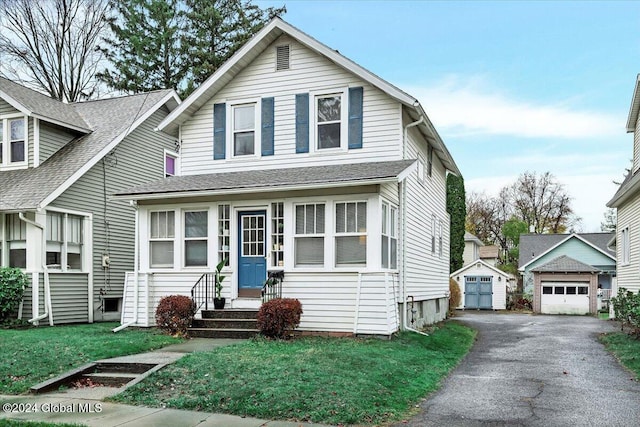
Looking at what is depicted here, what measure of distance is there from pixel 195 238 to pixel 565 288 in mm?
23179

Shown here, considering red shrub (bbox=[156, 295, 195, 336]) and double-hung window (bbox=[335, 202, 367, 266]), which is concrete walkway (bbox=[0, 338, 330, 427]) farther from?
double-hung window (bbox=[335, 202, 367, 266])

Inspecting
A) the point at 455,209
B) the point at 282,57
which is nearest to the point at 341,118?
the point at 282,57

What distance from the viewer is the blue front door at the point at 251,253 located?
14.0 metres

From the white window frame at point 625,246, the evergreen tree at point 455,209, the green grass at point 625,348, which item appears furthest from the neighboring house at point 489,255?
the green grass at point 625,348

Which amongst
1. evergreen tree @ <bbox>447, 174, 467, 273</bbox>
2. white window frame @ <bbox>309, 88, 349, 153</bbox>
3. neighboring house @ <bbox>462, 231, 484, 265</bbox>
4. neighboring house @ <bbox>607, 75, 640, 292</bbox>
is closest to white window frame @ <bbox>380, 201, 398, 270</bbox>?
white window frame @ <bbox>309, 88, 349, 153</bbox>

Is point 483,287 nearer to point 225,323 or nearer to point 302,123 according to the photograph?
point 302,123

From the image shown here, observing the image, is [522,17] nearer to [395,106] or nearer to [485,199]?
[395,106]

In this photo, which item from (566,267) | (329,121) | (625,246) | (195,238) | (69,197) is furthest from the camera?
(566,267)

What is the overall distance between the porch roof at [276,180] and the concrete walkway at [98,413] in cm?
577

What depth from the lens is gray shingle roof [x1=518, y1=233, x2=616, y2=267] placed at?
38.5 metres

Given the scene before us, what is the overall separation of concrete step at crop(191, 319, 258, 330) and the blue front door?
1030 mm

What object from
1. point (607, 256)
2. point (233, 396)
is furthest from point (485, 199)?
point (233, 396)

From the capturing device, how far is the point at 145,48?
32.5m

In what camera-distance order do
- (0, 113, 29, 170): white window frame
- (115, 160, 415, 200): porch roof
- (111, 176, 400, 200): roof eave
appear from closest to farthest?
1. (111, 176, 400, 200): roof eave
2. (115, 160, 415, 200): porch roof
3. (0, 113, 29, 170): white window frame
